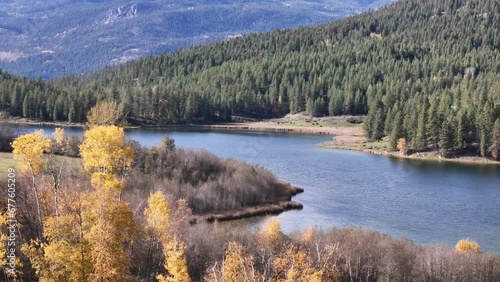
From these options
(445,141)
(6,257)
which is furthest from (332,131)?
(6,257)

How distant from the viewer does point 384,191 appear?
286 feet

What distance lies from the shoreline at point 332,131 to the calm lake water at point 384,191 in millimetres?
4773

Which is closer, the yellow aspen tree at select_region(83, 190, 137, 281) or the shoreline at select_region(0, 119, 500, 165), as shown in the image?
the yellow aspen tree at select_region(83, 190, 137, 281)

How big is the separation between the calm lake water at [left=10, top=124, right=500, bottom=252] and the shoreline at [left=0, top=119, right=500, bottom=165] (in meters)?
4.77

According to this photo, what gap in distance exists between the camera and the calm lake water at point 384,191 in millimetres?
68000

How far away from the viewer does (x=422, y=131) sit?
12450 cm

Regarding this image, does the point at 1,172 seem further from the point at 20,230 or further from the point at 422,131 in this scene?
the point at 422,131

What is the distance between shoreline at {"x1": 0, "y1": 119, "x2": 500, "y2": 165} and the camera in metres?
120

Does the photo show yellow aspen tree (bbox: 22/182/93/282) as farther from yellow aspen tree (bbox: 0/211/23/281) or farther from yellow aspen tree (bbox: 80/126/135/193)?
yellow aspen tree (bbox: 80/126/135/193)

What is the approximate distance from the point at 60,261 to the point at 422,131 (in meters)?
103

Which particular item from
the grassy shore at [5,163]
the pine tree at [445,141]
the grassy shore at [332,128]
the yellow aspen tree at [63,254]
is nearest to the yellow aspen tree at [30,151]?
the yellow aspen tree at [63,254]

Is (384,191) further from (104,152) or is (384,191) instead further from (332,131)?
(332,131)

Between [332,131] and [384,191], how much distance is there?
86.1m

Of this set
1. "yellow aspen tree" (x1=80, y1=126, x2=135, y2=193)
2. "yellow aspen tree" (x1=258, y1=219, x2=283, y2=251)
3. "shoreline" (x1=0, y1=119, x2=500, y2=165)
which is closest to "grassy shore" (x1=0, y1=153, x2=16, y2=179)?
"yellow aspen tree" (x1=80, y1=126, x2=135, y2=193)
